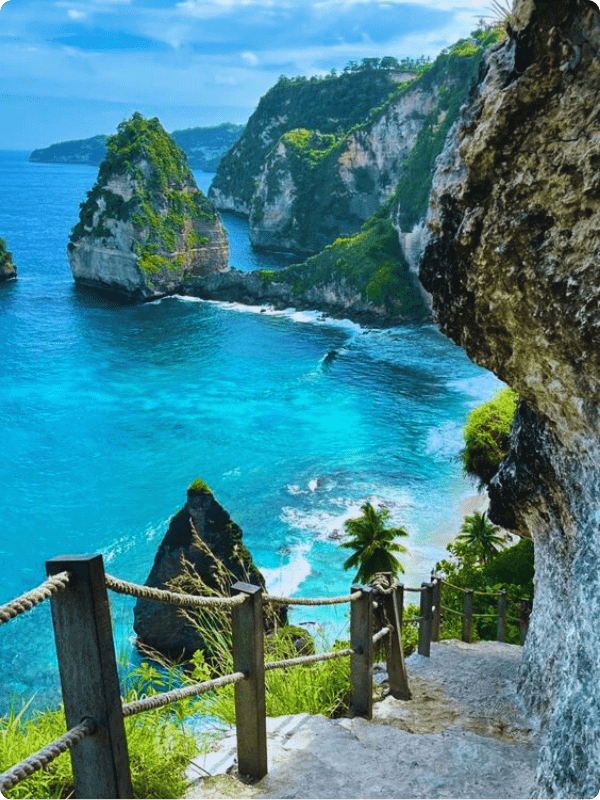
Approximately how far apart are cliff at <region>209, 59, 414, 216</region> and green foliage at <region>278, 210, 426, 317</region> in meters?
62.3

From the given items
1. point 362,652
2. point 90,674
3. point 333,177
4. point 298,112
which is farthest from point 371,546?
point 298,112

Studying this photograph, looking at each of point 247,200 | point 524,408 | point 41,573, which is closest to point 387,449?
point 41,573

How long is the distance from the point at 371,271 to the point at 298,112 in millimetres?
86651

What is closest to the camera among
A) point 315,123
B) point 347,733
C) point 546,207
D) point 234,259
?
point 347,733

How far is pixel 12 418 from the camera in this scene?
50906mm

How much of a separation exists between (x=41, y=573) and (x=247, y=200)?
124160mm

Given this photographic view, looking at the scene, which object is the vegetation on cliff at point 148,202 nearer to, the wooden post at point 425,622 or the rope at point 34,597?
the wooden post at point 425,622

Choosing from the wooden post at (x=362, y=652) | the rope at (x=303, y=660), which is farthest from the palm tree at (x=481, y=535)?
the rope at (x=303, y=660)

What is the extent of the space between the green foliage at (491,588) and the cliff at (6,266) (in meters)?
80.7

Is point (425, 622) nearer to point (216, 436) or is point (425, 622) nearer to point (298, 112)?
point (216, 436)

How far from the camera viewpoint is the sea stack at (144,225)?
85500 millimetres

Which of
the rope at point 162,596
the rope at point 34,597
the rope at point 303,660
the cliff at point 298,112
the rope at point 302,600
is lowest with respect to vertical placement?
the rope at point 303,660

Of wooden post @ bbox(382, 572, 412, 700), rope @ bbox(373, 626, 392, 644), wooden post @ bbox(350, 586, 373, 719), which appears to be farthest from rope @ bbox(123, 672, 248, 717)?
wooden post @ bbox(382, 572, 412, 700)

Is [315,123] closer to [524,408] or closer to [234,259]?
[234,259]
